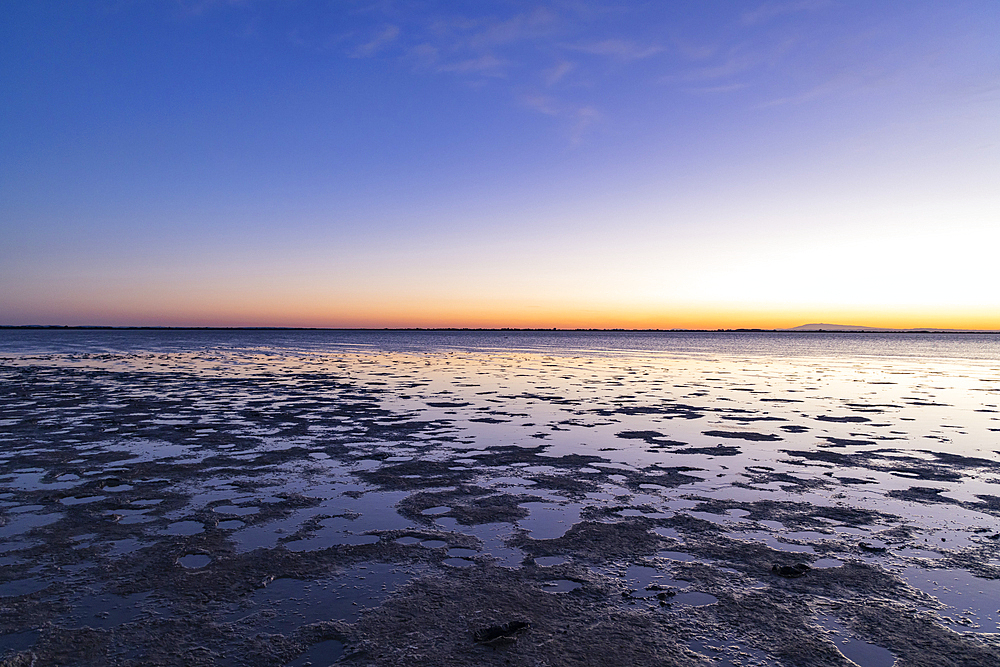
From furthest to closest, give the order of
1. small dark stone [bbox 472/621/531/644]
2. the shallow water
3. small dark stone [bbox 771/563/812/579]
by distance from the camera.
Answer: small dark stone [bbox 771/563/812/579]
the shallow water
small dark stone [bbox 472/621/531/644]

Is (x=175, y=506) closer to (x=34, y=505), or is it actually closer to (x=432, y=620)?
(x=34, y=505)

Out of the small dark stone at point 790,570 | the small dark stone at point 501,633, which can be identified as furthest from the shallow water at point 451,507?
the small dark stone at point 501,633

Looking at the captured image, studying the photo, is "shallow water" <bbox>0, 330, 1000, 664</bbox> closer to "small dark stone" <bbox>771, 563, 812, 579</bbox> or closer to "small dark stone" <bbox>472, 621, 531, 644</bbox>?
"small dark stone" <bbox>771, 563, 812, 579</bbox>

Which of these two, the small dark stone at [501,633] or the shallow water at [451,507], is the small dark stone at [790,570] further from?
the small dark stone at [501,633]

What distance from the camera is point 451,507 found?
848cm

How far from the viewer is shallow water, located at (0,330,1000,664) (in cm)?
557

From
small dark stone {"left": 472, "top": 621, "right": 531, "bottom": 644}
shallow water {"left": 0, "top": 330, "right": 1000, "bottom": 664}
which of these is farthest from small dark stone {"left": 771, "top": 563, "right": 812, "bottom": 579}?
small dark stone {"left": 472, "top": 621, "right": 531, "bottom": 644}

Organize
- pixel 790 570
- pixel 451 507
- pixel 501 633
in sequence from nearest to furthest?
pixel 501 633 < pixel 790 570 < pixel 451 507

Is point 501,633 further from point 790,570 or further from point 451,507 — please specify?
point 451,507

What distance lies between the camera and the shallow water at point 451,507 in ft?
18.3

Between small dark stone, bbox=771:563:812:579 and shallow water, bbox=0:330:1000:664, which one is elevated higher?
small dark stone, bbox=771:563:812:579

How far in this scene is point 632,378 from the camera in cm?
3114

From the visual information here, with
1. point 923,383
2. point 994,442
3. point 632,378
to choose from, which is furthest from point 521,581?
point 923,383

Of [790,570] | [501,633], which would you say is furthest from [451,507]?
[790,570]
